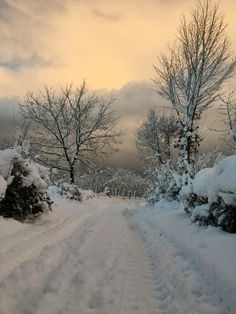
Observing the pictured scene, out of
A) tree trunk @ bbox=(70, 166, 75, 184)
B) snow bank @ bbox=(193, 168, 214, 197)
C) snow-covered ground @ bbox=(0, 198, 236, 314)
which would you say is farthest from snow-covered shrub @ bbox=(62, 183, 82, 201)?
snow-covered ground @ bbox=(0, 198, 236, 314)

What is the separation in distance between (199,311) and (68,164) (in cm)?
3161

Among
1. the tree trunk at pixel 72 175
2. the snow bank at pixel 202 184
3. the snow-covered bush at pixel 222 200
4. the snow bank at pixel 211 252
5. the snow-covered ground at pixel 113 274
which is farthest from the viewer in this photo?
the tree trunk at pixel 72 175

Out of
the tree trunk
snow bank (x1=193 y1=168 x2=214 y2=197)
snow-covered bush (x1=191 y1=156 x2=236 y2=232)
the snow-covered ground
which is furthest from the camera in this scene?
the tree trunk

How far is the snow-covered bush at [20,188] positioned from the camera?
37.9ft

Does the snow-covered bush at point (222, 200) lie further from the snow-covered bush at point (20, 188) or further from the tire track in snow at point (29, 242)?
the snow-covered bush at point (20, 188)

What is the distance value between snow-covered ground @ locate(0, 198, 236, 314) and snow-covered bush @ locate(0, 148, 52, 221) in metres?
1.45

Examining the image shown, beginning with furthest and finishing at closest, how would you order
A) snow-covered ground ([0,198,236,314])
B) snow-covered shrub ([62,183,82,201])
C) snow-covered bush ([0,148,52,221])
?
snow-covered shrub ([62,183,82,201]), snow-covered bush ([0,148,52,221]), snow-covered ground ([0,198,236,314])

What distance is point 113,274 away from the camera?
6.48 metres

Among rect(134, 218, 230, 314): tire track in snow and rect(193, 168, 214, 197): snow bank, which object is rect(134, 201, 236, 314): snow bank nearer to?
rect(134, 218, 230, 314): tire track in snow

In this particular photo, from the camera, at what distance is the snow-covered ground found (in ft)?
16.4

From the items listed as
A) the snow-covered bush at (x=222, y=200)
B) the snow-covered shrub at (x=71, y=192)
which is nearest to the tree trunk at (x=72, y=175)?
the snow-covered shrub at (x=71, y=192)

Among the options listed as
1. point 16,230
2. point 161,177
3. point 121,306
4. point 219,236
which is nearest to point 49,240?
point 16,230

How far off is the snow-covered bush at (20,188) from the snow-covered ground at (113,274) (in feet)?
4.74

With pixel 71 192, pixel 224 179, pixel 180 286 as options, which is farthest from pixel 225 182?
pixel 71 192
